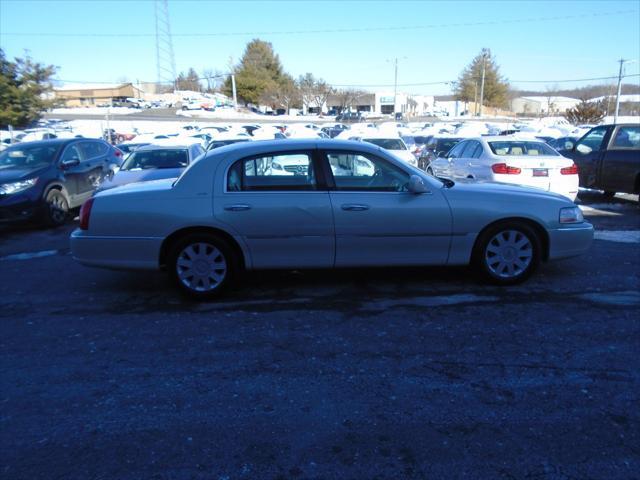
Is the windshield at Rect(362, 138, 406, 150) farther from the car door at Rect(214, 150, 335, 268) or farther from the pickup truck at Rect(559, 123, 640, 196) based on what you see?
the car door at Rect(214, 150, 335, 268)

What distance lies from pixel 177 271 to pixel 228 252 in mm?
534

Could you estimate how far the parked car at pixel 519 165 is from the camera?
952 centimetres

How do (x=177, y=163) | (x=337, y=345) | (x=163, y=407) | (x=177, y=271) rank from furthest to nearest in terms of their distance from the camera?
1. (x=177, y=163)
2. (x=177, y=271)
3. (x=337, y=345)
4. (x=163, y=407)

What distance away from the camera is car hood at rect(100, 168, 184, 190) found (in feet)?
32.1

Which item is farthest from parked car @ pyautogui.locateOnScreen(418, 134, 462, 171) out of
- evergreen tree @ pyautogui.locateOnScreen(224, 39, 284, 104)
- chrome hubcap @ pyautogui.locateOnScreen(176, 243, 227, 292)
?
evergreen tree @ pyautogui.locateOnScreen(224, 39, 284, 104)

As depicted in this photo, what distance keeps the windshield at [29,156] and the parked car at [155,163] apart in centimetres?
113

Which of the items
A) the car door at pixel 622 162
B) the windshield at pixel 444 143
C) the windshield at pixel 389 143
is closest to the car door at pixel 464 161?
the car door at pixel 622 162

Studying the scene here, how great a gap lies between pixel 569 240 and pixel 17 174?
893 centimetres

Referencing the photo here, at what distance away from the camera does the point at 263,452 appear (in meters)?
2.82

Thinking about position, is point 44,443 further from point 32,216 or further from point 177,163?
point 177,163

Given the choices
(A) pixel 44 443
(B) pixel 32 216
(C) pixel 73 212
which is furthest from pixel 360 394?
(C) pixel 73 212

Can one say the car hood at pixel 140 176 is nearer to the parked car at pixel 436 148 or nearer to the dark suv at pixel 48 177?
the dark suv at pixel 48 177

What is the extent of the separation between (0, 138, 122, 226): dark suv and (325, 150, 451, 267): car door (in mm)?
6429

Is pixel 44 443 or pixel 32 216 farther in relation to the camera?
pixel 32 216
